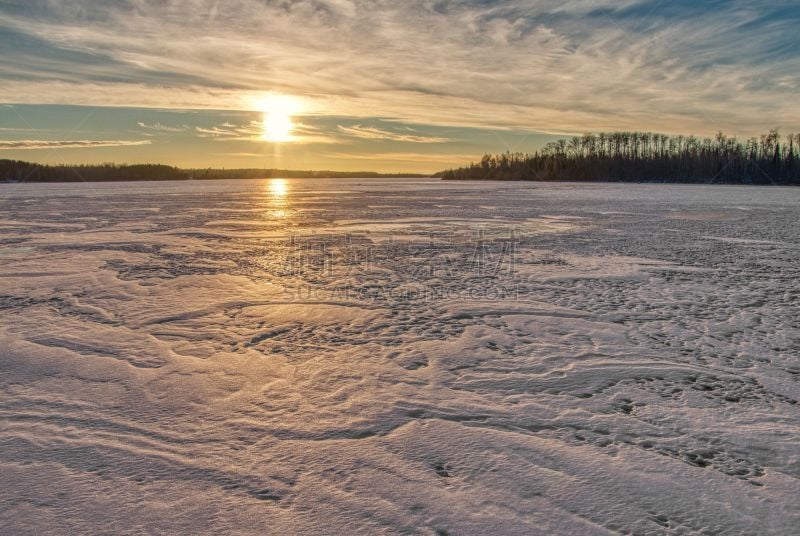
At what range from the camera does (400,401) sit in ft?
10.9

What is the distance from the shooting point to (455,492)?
7.65 ft

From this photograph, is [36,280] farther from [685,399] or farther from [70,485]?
[685,399]

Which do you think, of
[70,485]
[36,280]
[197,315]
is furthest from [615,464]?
[36,280]

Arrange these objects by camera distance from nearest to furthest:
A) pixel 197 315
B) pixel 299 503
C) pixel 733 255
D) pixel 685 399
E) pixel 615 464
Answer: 1. pixel 299 503
2. pixel 615 464
3. pixel 685 399
4. pixel 197 315
5. pixel 733 255

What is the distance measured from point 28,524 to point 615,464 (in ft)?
8.55

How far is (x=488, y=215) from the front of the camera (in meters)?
18.2

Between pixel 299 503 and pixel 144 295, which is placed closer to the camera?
pixel 299 503

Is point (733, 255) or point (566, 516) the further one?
point (733, 255)

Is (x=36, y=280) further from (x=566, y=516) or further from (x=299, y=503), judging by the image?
(x=566, y=516)

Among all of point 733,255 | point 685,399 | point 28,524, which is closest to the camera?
point 28,524

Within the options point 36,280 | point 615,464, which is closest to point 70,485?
point 615,464

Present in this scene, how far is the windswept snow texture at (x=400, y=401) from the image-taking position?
2.22 meters

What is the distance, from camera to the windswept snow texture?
2223mm

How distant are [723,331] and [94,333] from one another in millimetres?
5706
